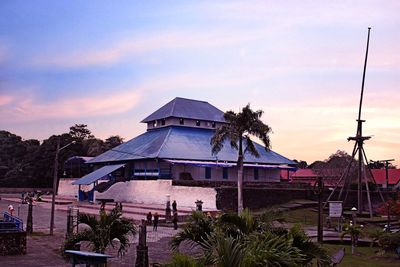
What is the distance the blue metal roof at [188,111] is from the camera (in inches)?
2329

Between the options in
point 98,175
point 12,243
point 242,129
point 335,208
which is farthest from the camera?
point 98,175

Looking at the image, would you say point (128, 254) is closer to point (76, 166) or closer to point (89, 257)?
point (89, 257)

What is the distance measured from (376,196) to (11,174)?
5759cm

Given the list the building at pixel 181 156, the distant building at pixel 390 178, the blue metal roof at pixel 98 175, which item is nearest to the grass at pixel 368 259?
the building at pixel 181 156

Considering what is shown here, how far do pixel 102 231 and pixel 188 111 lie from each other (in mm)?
48820

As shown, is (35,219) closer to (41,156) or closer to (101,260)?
(101,260)

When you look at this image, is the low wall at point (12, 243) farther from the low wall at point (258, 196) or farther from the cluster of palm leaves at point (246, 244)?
the low wall at point (258, 196)

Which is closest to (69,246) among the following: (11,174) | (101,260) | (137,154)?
(101,260)

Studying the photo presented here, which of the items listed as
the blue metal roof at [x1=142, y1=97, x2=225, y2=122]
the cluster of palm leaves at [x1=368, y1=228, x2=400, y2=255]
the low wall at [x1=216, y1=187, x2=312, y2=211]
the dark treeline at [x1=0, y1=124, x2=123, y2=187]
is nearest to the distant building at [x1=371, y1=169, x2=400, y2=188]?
the blue metal roof at [x1=142, y1=97, x2=225, y2=122]

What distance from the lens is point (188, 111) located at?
199 feet

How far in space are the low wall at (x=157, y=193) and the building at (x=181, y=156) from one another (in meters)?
1.97

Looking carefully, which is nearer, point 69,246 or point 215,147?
point 69,246

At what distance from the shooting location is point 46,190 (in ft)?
247

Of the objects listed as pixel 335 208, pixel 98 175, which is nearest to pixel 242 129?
pixel 335 208
